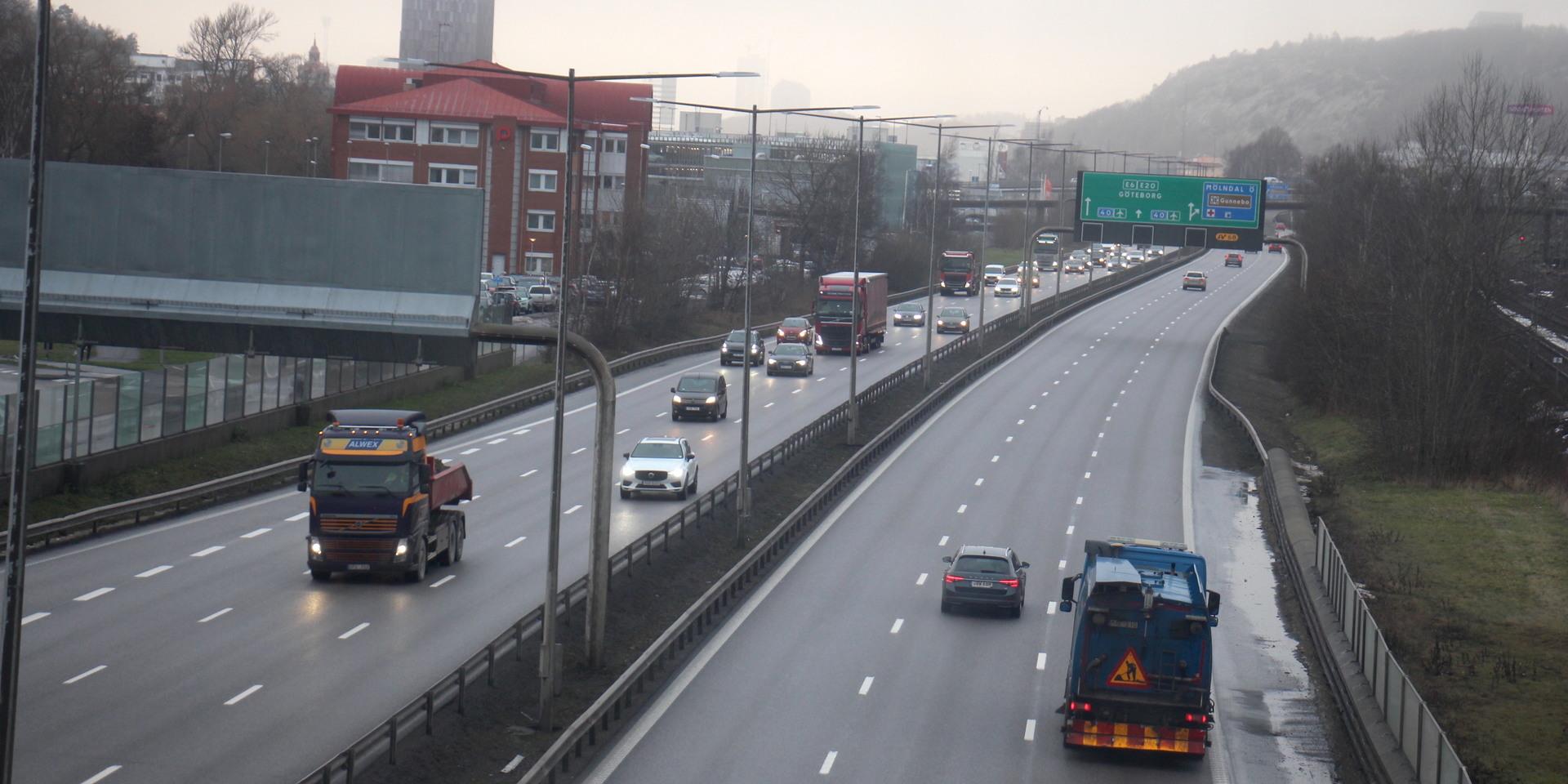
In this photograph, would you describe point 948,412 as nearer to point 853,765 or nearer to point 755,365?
point 755,365

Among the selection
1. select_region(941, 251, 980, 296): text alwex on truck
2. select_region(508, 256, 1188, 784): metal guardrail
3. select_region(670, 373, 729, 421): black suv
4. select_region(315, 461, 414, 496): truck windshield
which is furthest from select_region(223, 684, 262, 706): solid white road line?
select_region(941, 251, 980, 296): text alwex on truck

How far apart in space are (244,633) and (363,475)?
4.63 meters

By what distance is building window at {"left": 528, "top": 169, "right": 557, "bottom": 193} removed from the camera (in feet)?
326

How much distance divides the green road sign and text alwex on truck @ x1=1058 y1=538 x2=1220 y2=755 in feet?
166

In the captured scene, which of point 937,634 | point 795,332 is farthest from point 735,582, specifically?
point 795,332

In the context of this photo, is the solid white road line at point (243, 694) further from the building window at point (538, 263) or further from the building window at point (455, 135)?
the building window at point (455, 135)

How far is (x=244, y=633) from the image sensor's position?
25.6m

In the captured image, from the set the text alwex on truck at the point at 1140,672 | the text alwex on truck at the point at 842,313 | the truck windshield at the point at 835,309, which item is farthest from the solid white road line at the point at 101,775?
the truck windshield at the point at 835,309

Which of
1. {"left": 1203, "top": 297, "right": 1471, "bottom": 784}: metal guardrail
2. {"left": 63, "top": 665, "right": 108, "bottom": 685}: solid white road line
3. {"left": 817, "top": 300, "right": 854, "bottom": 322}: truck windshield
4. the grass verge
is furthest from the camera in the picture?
{"left": 817, "top": 300, "right": 854, "bottom": 322}: truck windshield

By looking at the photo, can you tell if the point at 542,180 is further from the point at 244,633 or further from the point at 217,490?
the point at 244,633

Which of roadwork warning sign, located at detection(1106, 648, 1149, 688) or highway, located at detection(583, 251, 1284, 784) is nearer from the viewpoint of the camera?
roadwork warning sign, located at detection(1106, 648, 1149, 688)

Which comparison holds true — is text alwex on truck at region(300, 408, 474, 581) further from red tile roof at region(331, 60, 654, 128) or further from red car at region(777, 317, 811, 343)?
red tile roof at region(331, 60, 654, 128)

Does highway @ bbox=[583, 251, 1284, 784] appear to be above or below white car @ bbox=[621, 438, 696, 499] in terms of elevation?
below

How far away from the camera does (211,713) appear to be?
20.9m
